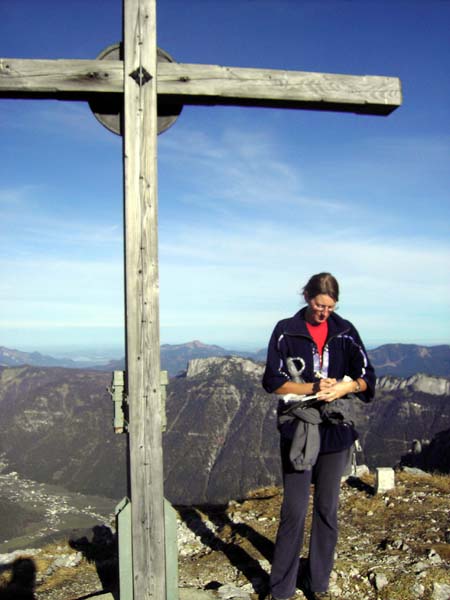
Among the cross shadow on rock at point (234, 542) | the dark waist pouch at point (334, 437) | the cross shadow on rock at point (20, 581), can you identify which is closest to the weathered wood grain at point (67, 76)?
the dark waist pouch at point (334, 437)

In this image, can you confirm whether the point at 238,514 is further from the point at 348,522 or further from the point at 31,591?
the point at 31,591

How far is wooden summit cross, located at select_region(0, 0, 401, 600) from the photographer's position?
4.41 meters

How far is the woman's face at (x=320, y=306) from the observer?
5.45 m

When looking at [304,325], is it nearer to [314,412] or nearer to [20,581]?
[314,412]

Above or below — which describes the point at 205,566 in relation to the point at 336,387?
below

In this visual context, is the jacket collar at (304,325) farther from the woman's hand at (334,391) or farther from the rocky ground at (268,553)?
the rocky ground at (268,553)

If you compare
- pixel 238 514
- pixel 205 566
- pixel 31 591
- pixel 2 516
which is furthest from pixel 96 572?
pixel 2 516

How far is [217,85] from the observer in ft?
15.1

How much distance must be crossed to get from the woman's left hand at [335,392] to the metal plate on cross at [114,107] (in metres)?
3.05

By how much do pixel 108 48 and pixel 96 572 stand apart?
22.6 feet

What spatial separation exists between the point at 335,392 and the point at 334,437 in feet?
1.71

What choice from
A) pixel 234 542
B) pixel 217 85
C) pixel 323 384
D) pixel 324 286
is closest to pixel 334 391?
pixel 323 384

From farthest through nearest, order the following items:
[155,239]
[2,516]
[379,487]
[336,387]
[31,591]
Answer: [2,516], [379,487], [31,591], [336,387], [155,239]

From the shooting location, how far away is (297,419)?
18.0ft
